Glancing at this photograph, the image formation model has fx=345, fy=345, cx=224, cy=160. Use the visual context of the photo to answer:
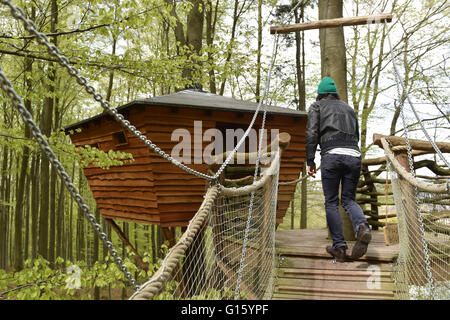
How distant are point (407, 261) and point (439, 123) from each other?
10.9 meters

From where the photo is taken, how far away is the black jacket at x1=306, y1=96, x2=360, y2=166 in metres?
3.75

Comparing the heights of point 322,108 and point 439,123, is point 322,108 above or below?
below

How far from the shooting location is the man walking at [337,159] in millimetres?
3709

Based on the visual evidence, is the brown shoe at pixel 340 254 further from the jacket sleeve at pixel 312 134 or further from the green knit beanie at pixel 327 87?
the green knit beanie at pixel 327 87

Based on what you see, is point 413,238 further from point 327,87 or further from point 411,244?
point 327,87

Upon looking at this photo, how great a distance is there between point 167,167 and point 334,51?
11.1 ft

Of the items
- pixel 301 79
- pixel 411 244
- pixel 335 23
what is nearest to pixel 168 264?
pixel 411 244

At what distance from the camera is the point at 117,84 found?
63.6 feet

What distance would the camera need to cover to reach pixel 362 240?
359cm

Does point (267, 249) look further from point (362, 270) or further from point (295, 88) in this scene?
point (295, 88)

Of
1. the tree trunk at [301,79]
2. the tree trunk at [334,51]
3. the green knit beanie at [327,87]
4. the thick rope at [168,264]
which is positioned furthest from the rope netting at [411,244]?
the tree trunk at [301,79]

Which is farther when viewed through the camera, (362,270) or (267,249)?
A: (267,249)

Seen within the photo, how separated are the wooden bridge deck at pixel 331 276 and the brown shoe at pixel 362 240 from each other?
202 mm
